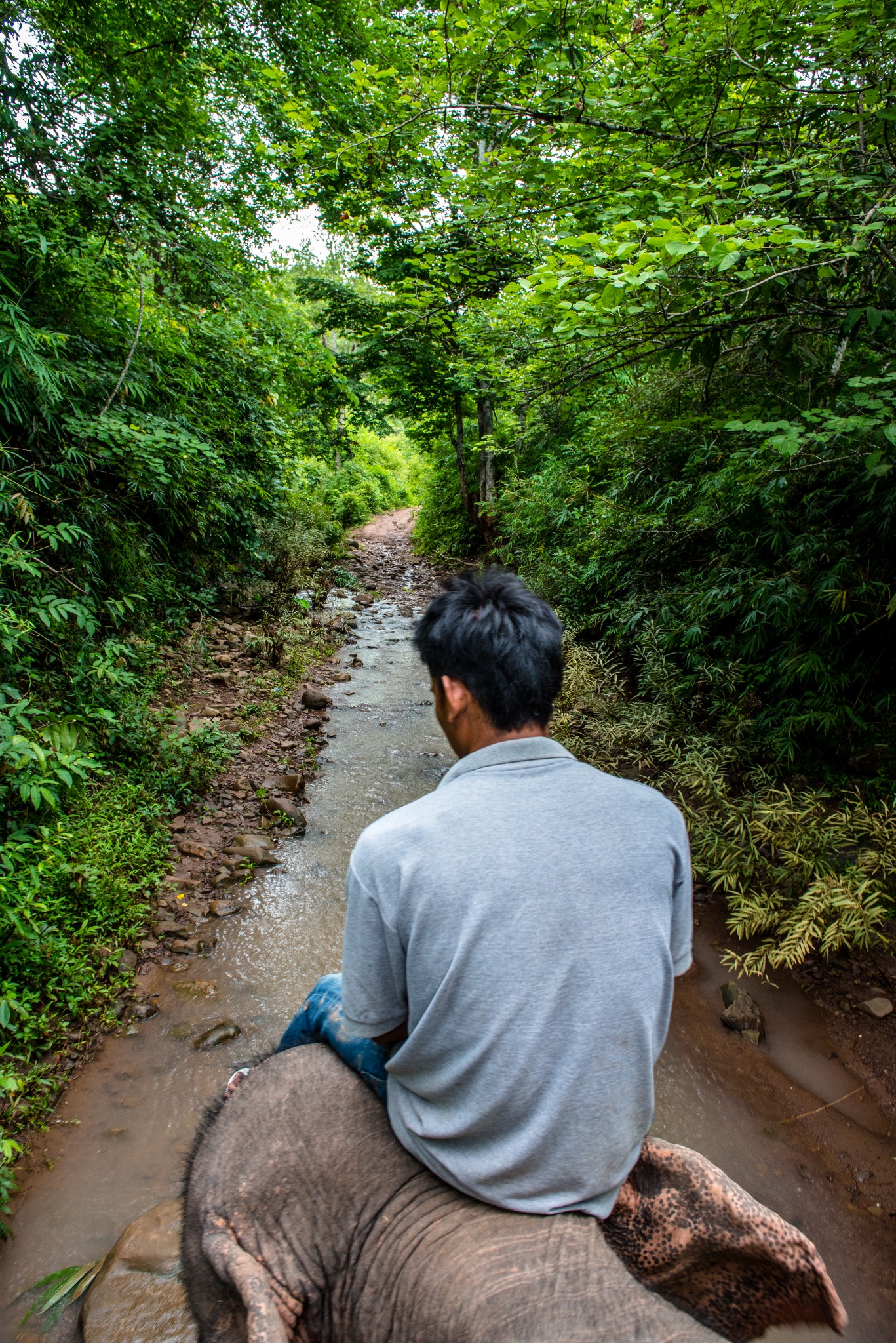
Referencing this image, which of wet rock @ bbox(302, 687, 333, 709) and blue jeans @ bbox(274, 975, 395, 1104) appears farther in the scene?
wet rock @ bbox(302, 687, 333, 709)

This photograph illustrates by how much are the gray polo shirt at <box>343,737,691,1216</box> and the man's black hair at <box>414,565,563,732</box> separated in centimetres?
18

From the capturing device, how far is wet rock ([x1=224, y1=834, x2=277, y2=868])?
3803mm

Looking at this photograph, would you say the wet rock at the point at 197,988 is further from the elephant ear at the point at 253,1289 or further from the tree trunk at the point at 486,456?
the tree trunk at the point at 486,456

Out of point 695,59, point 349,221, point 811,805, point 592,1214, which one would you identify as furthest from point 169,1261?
point 349,221

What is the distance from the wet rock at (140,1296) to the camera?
1.68 meters

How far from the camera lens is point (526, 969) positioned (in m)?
0.90

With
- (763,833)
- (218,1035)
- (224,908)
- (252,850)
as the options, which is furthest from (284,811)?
A: (763,833)

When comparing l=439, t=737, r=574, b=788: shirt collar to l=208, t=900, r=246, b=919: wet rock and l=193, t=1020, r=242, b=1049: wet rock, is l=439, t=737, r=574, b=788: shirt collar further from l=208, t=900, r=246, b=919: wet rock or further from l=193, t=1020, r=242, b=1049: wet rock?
l=208, t=900, r=246, b=919: wet rock

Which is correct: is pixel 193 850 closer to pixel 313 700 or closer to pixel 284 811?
pixel 284 811

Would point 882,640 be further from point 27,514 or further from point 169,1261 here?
point 27,514

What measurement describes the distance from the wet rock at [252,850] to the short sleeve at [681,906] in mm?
3117

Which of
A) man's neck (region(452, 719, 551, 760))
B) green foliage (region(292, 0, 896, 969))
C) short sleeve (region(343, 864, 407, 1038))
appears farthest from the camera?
green foliage (region(292, 0, 896, 969))

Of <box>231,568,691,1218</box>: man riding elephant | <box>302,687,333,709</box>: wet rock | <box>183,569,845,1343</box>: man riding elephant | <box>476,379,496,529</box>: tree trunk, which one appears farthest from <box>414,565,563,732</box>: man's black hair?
<box>476,379,496,529</box>: tree trunk

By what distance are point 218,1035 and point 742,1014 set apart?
237 centimetres
